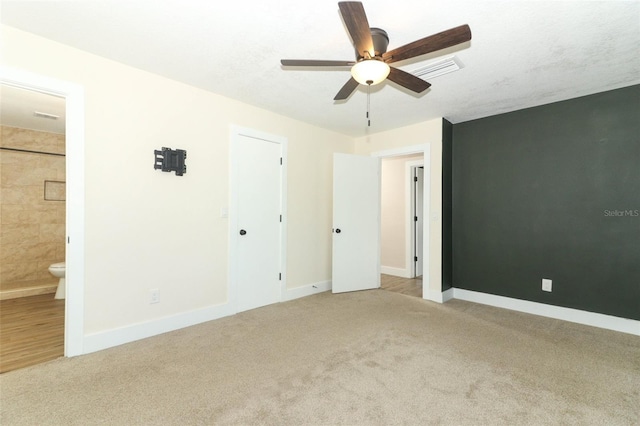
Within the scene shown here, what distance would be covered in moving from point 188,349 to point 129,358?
1.45ft

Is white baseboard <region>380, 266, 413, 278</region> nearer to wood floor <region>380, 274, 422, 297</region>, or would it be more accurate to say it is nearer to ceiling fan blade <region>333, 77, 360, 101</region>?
wood floor <region>380, 274, 422, 297</region>

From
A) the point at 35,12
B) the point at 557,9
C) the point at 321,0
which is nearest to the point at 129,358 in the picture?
the point at 35,12

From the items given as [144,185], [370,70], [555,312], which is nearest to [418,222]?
[555,312]

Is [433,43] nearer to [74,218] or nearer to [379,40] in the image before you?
[379,40]

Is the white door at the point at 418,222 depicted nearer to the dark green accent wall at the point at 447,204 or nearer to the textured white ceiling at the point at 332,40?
the dark green accent wall at the point at 447,204

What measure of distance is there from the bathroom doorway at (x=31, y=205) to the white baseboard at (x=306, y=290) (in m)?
2.70

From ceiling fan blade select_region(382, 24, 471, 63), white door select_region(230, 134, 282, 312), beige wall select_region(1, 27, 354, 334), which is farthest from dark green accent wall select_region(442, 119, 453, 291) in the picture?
beige wall select_region(1, 27, 354, 334)

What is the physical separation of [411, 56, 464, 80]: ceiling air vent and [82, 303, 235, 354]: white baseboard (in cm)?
322

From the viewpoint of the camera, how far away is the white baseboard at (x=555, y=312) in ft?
9.72

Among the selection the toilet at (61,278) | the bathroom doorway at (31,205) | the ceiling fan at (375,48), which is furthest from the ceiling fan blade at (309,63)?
the toilet at (61,278)

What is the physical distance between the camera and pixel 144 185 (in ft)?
9.10

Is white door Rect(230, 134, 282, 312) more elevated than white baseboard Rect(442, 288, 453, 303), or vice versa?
white door Rect(230, 134, 282, 312)

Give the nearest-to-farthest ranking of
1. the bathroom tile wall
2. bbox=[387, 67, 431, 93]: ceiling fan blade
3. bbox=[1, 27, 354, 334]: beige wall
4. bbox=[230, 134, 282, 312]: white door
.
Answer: bbox=[387, 67, 431, 93]: ceiling fan blade
bbox=[1, 27, 354, 334]: beige wall
bbox=[230, 134, 282, 312]: white door
the bathroom tile wall

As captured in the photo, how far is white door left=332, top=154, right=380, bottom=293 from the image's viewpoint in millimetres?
4426
